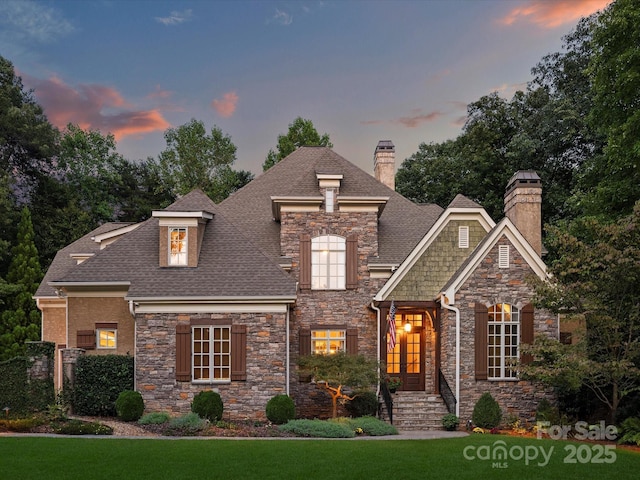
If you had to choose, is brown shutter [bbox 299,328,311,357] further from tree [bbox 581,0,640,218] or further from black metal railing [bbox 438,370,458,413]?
tree [bbox 581,0,640,218]

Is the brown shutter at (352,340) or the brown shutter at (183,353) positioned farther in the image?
the brown shutter at (352,340)

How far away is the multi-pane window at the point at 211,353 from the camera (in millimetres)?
20672

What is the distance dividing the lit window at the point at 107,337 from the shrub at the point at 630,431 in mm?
14176

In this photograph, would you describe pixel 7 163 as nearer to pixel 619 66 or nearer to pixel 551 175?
pixel 551 175

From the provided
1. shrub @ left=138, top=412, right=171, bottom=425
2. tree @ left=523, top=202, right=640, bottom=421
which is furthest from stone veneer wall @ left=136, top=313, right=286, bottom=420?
tree @ left=523, top=202, right=640, bottom=421

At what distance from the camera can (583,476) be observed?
40.5 feet

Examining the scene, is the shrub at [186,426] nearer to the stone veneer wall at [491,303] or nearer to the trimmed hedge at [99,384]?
the trimmed hedge at [99,384]

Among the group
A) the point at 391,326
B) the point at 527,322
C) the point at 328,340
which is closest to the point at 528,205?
the point at 527,322

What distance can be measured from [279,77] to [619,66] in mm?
13935

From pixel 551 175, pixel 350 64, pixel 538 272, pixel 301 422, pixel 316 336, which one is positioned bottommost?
pixel 301 422

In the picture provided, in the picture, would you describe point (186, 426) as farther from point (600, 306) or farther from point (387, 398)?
point (600, 306)

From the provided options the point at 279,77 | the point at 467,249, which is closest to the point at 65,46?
the point at 279,77

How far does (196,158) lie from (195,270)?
1126 inches

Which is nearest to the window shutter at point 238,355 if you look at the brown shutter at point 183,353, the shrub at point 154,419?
the brown shutter at point 183,353
